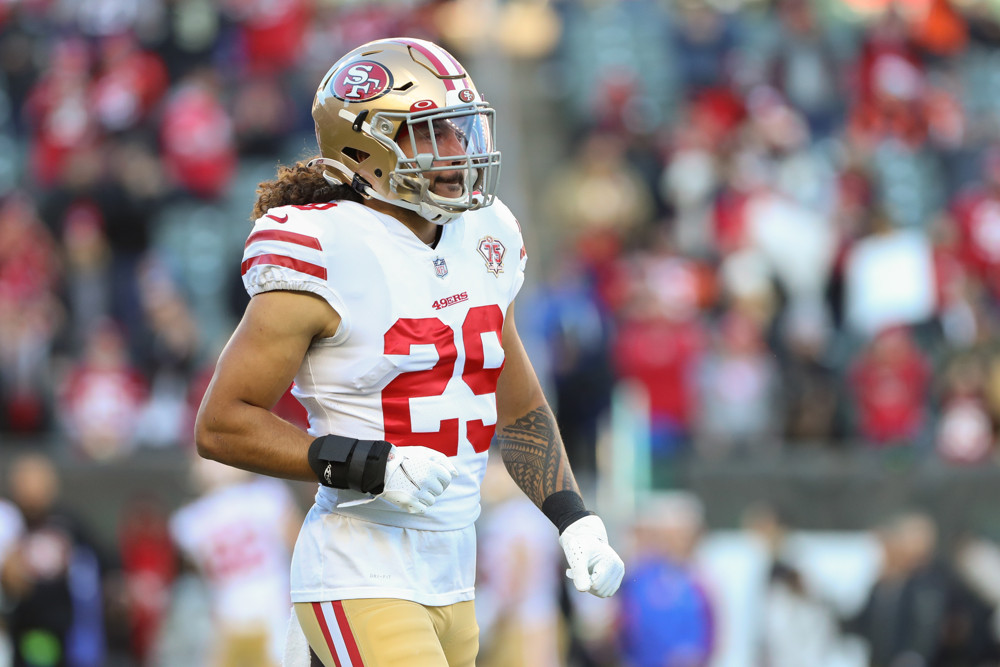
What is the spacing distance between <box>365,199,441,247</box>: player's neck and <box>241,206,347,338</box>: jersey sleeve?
9.1 inches

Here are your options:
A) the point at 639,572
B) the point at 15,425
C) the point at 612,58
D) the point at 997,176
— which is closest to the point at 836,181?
the point at 997,176

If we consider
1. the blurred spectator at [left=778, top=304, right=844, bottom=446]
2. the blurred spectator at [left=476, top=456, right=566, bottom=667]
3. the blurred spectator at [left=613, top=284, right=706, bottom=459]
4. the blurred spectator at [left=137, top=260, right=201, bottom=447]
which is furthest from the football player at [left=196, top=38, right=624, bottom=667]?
the blurred spectator at [left=137, top=260, right=201, bottom=447]

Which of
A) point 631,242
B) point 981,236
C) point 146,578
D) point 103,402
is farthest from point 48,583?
point 981,236

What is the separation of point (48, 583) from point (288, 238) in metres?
6.08

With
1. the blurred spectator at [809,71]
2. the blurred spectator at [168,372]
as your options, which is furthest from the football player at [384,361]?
the blurred spectator at [809,71]

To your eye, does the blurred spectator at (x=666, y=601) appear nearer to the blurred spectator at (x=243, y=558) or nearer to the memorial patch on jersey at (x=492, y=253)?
the blurred spectator at (x=243, y=558)

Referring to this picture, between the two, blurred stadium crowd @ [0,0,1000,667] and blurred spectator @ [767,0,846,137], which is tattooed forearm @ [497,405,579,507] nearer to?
blurred stadium crowd @ [0,0,1000,667]

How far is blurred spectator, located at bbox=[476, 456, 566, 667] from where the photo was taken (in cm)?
863

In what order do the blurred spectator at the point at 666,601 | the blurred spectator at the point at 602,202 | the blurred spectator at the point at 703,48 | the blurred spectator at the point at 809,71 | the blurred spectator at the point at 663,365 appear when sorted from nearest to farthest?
1. the blurred spectator at the point at 666,601
2. the blurred spectator at the point at 663,365
3. the blurred spectator at the point at 602,202
4. the blurred spectator at the point at 809,71
5. the blurred spectator at the point at 703,48

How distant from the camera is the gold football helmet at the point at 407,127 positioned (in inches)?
143

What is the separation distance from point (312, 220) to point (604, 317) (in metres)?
6.99

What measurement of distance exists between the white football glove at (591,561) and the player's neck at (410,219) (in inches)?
30.7

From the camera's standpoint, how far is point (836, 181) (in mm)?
11750

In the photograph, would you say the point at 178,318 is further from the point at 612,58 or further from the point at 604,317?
the point at 612,58
